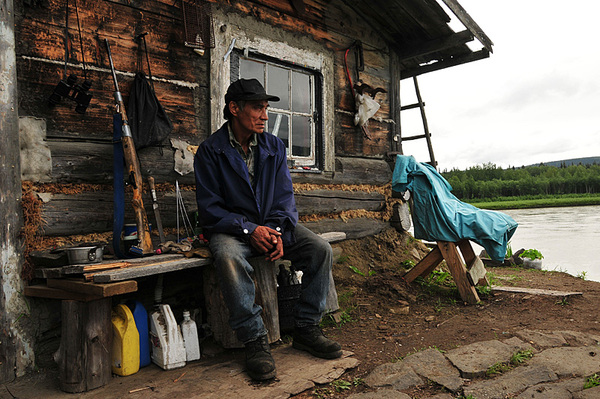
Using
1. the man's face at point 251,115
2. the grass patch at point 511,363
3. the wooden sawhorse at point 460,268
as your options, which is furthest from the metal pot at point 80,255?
the wooden sawhorse at point 460,268

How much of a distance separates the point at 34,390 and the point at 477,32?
6.04m

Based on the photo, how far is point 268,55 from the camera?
462 cm

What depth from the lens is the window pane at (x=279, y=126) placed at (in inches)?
193

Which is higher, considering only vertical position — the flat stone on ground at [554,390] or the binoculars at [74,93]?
the binoculars at [74,93]

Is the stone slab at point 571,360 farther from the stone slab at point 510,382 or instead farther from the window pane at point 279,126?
the window pane at point 279,126

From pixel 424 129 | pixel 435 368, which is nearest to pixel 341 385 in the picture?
pixel 435 368

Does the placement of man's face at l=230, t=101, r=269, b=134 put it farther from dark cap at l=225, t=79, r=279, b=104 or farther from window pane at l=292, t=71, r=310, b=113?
window pane at l=292, t=71, r=310, b=113

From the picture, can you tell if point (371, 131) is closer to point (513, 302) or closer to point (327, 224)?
point (327, 224)

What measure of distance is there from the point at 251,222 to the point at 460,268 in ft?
8.38

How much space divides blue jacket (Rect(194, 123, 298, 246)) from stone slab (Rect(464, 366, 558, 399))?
1552 millimetres

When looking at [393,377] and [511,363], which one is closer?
[393,377]

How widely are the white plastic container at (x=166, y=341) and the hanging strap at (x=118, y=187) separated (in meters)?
0.57

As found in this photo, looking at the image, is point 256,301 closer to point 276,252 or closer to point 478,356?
point 276,252

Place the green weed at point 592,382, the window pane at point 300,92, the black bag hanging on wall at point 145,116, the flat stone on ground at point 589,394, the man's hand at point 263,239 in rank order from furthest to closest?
1. the window pane at point 300,92
2. the black bag hanging on wall at point 145,116
3. the man's hand at point 263,239
4. the green weed at point 592,382
5. the flat stone on ground at point 589,394
